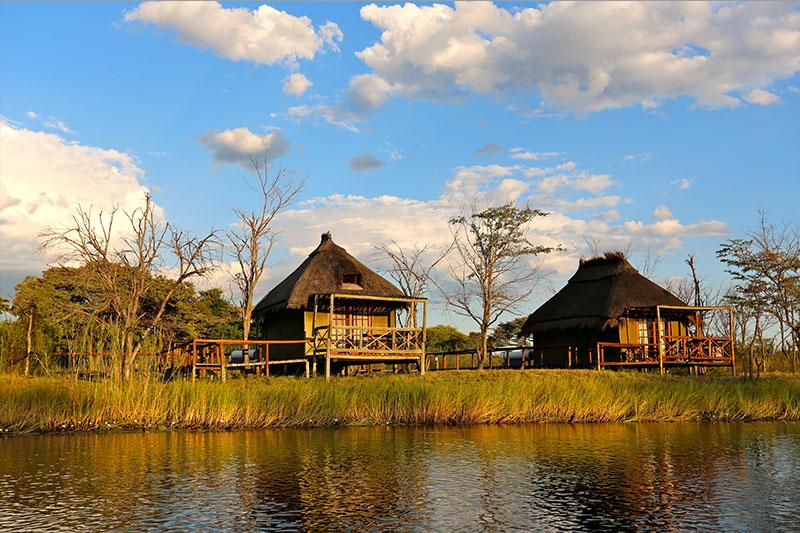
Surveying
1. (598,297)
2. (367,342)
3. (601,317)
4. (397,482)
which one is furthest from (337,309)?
(397,482)

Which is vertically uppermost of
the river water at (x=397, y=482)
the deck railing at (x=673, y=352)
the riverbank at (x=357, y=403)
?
the deck railing at (x=673, y=352)

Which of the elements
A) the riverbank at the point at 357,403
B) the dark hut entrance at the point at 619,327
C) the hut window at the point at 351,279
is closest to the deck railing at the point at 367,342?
the hut window at the point at 351,279

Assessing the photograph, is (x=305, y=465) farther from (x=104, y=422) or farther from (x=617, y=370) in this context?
(x=617, y=370)

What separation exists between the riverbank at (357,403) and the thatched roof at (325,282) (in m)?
6.63

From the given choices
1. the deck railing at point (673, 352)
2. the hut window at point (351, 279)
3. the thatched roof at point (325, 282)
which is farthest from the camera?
the hut window at point (351, 279)

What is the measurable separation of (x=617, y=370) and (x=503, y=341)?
16000 mm

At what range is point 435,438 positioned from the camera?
1325 centimetres

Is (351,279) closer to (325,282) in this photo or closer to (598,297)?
(325,282)

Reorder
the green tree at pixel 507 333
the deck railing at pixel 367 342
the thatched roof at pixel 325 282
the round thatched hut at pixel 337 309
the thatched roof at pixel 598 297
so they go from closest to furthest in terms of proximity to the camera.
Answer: the deck railing at pixel 367 342
the round thatched hut at pixel 337 309
the thatched roof at pixel 325 282
the thatched roof at pixel 598 297
the green tree at pixel 507 333

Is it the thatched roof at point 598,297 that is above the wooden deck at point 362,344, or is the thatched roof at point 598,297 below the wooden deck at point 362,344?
above

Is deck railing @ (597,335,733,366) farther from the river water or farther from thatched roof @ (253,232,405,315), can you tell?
the river water

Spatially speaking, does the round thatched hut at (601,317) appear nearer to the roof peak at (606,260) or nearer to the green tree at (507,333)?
the roof peak at (606,260)

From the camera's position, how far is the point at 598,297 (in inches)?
1203

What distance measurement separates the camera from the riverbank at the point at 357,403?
14.1m
